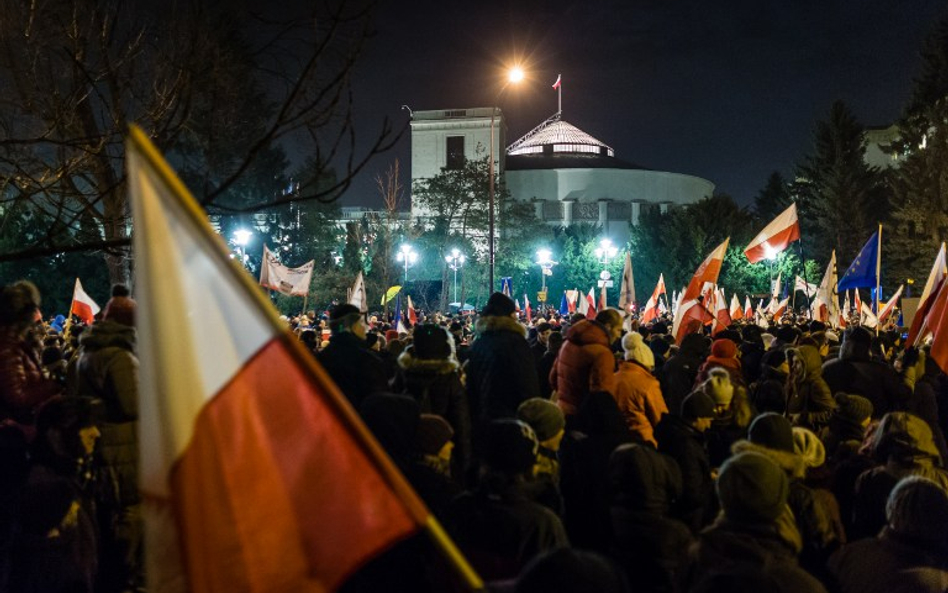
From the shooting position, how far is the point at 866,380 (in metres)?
7.36

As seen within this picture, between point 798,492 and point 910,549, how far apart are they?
1.00m

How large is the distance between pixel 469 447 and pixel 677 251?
2376 inches

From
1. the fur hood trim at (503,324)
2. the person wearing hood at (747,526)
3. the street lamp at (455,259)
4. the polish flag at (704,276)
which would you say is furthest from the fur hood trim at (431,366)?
the street lamp at (455,259)

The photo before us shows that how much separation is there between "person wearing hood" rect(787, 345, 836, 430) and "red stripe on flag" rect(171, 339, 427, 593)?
5.60m

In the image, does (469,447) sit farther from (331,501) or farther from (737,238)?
(737,238)

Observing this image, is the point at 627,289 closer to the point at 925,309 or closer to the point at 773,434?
the point at 925,309

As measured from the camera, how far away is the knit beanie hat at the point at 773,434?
423cm

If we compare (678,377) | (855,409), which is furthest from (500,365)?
(678,377)

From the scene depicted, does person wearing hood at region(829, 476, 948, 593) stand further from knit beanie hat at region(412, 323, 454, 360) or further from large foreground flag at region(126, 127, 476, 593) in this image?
knit beanie hat at region(412, 323, 454, 360)

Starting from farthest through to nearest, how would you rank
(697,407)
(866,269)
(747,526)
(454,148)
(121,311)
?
(454,148), (866,269), (121,311), (697,407), (747,526)

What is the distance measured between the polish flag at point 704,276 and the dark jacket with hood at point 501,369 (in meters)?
6.97

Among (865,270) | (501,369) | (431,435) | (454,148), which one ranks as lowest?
(431,435)

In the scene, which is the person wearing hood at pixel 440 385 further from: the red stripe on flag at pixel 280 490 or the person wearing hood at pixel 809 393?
the red stripe on flag at pixel 280 490

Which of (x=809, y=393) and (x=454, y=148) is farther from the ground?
(x=454, y=148)
